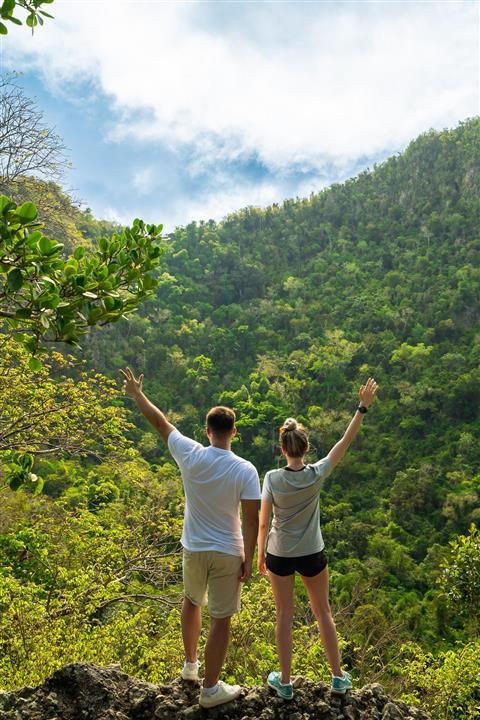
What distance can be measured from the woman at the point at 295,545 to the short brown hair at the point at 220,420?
0.34m

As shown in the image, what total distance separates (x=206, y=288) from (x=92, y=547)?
59663mm

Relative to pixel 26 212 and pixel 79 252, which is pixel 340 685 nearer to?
pixel 79 252

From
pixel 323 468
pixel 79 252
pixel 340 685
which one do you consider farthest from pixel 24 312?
pixel 340 685

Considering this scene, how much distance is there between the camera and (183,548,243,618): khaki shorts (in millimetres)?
2732

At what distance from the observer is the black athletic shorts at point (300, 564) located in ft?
9.52

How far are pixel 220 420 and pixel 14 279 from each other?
119 centimetres

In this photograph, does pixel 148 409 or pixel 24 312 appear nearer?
pixel 24 312

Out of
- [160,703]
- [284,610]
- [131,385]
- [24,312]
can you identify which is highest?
[24,312]

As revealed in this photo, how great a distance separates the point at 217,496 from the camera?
276cm

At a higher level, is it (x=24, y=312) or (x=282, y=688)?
(x=24, y=312)

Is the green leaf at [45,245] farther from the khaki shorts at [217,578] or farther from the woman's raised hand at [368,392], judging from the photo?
the woman's raised hand at [368,392]

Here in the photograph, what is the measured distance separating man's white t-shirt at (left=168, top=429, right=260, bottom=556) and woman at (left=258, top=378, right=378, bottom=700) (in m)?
0.25

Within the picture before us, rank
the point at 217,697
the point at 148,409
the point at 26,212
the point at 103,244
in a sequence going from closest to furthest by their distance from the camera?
1. the point at 26,212
2. the point at 217,697
3. the point at 103,244
4. the point at 148,409

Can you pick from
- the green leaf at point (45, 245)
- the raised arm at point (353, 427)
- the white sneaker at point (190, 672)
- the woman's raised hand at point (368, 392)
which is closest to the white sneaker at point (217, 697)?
the white sneaker at point (190, 672)
